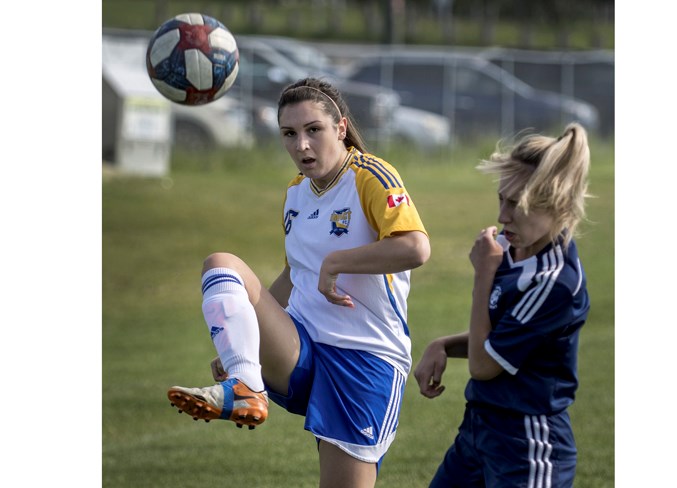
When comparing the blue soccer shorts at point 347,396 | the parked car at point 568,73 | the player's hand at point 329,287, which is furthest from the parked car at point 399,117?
the player's hand at point 329,287

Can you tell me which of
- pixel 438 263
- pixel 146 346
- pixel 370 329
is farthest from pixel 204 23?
pixel 438 263

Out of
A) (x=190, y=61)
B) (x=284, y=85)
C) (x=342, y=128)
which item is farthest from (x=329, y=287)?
(x=284, y=85)

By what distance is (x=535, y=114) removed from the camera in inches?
754

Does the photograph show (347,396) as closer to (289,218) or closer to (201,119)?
(289,218)

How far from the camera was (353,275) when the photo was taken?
3891 millimetres

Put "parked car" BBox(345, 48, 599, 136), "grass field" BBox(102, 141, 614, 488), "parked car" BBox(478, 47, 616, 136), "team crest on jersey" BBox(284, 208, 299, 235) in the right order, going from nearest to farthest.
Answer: "team crest on jersey" BBox(284, 208, 299, 235)
"grass field" BBox(102, 141, 614, 488)
"parked car" BBox(345, 48, 599, 136)
"parked car" BBox(478, 47, 616, 136)

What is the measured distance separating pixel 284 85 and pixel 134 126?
279 centimetres

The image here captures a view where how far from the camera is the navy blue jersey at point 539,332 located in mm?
3334

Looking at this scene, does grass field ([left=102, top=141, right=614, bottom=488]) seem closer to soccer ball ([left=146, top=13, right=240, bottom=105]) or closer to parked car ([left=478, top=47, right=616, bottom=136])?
parked car ([left=478, top=47, right=616, bottom=136])

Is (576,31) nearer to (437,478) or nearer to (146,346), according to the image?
(146,346)

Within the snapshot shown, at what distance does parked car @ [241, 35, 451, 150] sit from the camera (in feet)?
59.6

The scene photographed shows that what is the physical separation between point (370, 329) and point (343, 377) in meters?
0.22

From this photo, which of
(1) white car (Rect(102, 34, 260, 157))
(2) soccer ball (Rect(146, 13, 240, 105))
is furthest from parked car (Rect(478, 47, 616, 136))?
(2) soccer ball (Rect(146, 13, 240, 105))

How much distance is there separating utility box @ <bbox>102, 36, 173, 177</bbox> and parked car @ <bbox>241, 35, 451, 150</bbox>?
275cm
